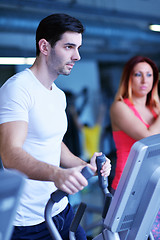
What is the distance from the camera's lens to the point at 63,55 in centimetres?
174

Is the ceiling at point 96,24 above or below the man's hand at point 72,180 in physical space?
above

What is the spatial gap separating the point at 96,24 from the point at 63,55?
5.37m

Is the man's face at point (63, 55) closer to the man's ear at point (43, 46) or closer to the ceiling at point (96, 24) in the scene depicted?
the man's ear at point (43, 46)

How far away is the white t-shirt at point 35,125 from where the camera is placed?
5.31 feet

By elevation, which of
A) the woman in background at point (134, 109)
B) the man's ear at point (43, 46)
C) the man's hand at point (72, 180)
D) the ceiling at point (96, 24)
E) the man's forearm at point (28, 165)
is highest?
the ceiling at point (96, 24)

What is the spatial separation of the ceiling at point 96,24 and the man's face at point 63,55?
1.72m

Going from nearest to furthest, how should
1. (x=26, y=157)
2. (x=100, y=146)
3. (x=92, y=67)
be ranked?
1. (x=26, y=157)
2. (x=100, y=146)
3. (x=92, y=67)

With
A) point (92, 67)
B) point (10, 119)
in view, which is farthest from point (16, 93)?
point (92, 67)

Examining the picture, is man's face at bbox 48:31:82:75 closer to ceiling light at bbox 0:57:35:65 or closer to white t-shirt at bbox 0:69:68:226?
white t-shirt at bbox 0:69:68:226

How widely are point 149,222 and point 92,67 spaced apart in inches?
324

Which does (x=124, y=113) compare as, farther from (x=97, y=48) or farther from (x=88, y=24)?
(x=97, y=48)

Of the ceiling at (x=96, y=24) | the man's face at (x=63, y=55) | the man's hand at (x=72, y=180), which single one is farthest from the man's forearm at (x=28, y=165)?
the ceiling at (x=96, y=24)

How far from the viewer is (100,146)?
7.82 metres

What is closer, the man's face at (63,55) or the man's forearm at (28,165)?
the man's forearm at (28,165)
